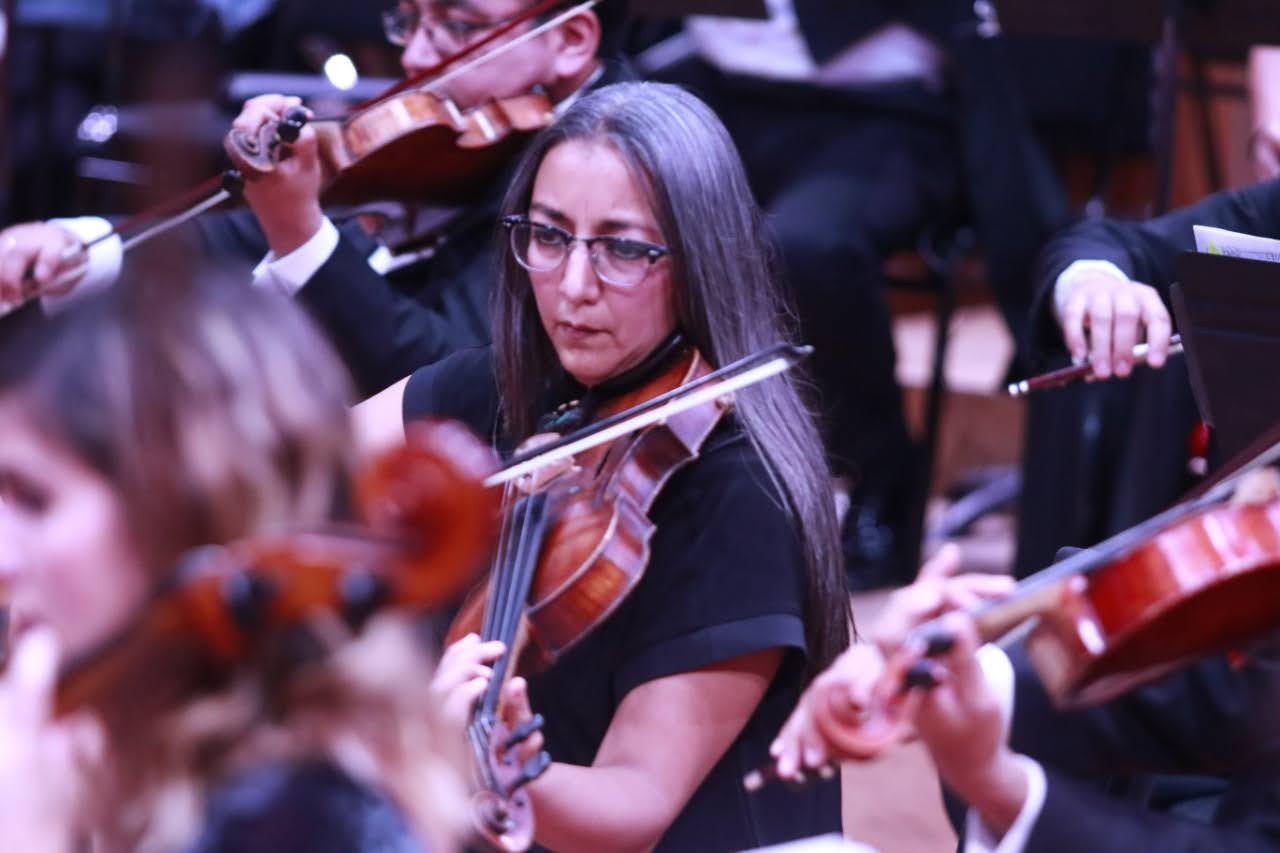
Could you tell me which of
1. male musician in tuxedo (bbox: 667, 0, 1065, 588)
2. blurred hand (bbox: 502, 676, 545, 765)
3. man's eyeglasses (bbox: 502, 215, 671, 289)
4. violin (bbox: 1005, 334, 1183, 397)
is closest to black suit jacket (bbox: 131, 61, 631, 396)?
man's eyeglasses (bbox: 502, 215, 671, 289)

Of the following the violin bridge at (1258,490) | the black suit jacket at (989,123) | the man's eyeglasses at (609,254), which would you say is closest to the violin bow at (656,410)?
the man's eyeglasses at (609,254)

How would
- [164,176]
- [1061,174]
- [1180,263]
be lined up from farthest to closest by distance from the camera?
[1061,174] < [1180,263] < [164,176]

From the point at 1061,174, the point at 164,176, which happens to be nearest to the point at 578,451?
the point at 164,176

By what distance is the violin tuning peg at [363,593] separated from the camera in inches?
35.7

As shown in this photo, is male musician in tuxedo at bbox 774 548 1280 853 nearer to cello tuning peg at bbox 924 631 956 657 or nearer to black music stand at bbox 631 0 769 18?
cello tuning peg at bbox 924 631 956 657

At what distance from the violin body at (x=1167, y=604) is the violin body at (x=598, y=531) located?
0.44 metres

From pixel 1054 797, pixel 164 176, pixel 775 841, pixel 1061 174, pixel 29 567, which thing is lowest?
pixel 1061 174

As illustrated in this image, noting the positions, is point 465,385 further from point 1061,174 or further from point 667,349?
point 1061,174

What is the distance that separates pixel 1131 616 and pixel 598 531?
1.75ft

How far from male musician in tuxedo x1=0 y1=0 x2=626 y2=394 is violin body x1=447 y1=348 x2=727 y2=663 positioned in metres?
0.58

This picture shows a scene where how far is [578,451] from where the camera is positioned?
1.58 m

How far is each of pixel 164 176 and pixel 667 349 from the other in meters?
0.91

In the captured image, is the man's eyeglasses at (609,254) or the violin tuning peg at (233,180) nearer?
the man's eyeglasses at (609,254)

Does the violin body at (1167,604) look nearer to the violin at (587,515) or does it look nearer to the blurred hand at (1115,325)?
the violin at (587,515)
